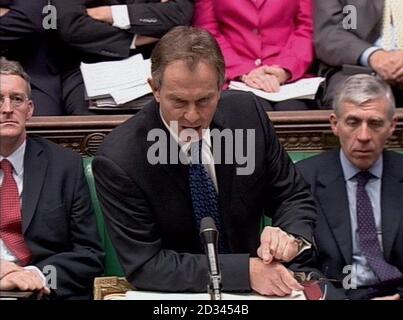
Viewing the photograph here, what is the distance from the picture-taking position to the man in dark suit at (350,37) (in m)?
2.82

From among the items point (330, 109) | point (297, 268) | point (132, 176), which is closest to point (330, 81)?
point (330, 109)

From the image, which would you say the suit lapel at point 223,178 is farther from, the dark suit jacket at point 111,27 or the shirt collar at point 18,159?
the dark suit jacket at point 111,27

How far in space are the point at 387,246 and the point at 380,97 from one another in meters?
0.37

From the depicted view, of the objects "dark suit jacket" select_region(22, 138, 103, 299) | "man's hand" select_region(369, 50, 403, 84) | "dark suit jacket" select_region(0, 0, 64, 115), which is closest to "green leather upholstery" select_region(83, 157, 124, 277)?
"dark suit jacket" select_region(22, 138, 103, 299)

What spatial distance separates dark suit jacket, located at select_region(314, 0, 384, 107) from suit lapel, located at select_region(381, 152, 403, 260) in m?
0.46

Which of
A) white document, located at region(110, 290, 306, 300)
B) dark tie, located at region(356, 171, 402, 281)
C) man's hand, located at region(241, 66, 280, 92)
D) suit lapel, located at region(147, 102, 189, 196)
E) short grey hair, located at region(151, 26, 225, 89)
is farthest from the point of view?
man's hand, located at region(241, 66, 280, 92)

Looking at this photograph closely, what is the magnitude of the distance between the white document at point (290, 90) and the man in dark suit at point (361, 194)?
302mm

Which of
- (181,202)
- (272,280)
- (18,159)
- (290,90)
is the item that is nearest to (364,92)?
(290,90)

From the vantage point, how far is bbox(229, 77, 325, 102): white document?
277cm

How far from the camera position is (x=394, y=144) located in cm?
272

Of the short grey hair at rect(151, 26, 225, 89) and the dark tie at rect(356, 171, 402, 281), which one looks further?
the dark tie at rect(356, 171, 402, 281)

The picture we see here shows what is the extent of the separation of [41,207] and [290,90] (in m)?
0.85

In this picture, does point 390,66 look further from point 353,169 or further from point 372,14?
point 353,169

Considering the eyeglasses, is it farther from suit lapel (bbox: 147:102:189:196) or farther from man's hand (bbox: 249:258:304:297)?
man's hand (bbox: 249:258:304:297)
